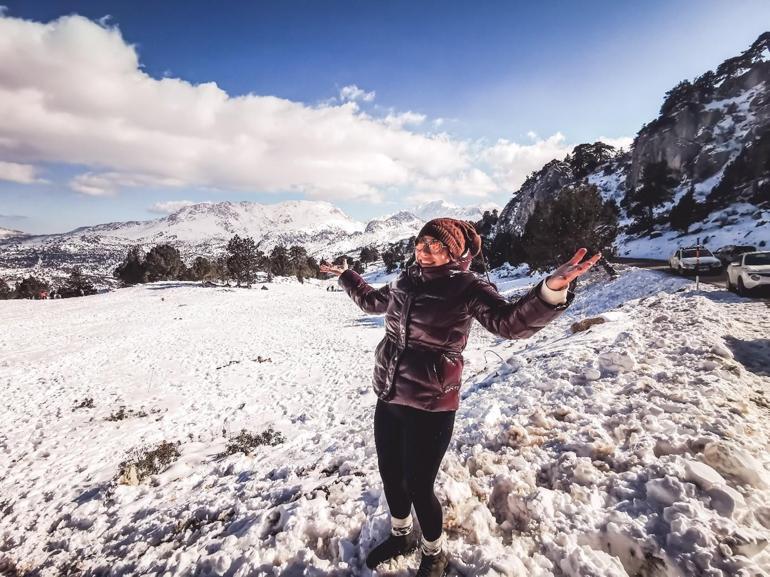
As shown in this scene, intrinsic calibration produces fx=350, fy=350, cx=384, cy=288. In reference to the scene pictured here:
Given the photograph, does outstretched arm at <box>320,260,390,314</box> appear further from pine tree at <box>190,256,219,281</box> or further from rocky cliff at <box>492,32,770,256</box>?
pine tree at <box>190,256,219,281</box>

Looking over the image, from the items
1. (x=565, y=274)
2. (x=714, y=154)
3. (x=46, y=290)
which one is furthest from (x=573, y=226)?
(x=46, y=290)

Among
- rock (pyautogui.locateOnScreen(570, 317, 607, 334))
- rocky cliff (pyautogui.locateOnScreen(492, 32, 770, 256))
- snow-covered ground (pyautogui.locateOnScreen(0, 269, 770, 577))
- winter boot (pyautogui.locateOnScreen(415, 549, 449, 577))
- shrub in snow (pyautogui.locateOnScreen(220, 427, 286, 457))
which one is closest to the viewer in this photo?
winter boot (pyautogui.locateOnScreen(415, 549, 449, 577))

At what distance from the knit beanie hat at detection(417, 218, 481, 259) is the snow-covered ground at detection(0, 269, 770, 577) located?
2.45 m

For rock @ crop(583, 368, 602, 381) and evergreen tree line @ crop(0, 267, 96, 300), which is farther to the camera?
evergreen tree line @ crop(0, 267, 96, 300)

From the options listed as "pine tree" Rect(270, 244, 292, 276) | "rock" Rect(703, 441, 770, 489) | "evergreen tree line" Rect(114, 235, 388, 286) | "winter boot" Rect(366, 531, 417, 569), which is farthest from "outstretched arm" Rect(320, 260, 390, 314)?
"pine tree" Rect(270, 244, 292, 276)

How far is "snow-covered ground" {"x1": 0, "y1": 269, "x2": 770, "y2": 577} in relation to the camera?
9.35 feet

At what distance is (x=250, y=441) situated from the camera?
775 cm

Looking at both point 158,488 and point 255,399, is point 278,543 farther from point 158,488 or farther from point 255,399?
point 255,399

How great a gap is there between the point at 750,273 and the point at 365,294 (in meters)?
15.4

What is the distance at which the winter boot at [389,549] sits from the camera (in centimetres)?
297

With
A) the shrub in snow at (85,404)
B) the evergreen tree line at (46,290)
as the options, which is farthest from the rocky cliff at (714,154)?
the evergreen tree line at (46,290)

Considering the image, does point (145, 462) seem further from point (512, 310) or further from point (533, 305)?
point (533, 305)

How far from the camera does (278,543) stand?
11.0 feet

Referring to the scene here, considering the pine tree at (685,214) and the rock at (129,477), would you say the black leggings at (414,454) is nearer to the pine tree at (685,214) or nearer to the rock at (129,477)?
the rock at (129,477)
